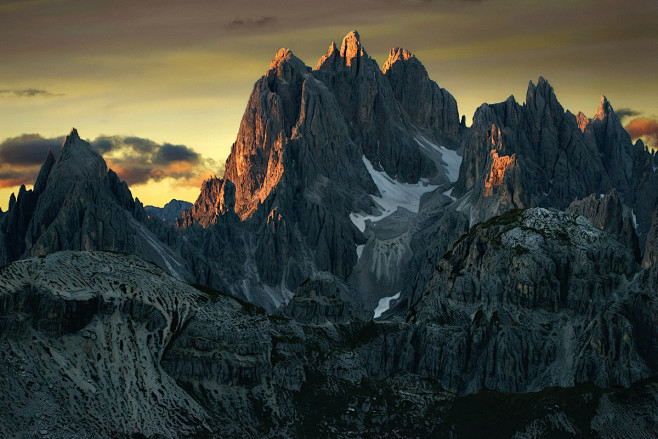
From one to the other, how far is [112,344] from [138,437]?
21.5 m

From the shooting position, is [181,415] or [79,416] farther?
[181,415]

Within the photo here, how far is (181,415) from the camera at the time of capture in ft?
631

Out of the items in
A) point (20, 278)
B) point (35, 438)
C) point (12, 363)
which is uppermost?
point (20, 278)

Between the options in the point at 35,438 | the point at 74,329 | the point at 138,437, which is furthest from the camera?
the point at 74,329

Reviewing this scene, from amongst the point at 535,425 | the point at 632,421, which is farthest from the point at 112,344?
the point at 632,421

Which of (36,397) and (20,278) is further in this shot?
(20,278)

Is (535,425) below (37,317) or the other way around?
below

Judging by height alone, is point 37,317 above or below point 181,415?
above

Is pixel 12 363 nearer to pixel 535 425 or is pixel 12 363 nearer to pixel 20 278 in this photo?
pixel 20 278

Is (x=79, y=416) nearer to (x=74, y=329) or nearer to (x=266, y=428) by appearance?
(x=74, y=329)

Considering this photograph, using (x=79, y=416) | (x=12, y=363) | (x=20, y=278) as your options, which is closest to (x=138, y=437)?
(x=79, y=416)

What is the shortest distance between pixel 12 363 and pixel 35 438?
18.3m

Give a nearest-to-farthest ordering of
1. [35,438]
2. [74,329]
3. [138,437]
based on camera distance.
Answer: [35,438] < [138,437] < [74,329]

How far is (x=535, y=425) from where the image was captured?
198 meters
